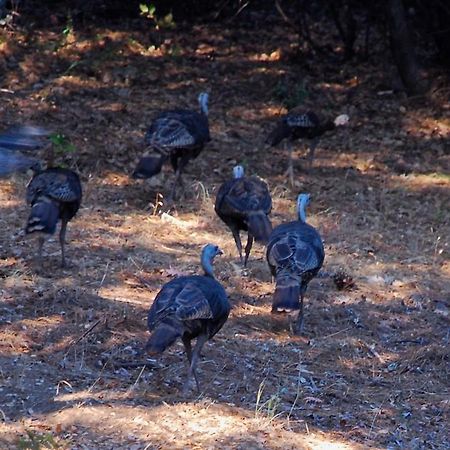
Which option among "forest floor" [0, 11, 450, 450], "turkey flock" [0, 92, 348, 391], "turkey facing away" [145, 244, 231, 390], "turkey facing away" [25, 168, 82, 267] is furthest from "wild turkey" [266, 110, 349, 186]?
"turkey facing away" [145, 244, 231, 390]

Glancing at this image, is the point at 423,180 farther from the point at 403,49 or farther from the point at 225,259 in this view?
the point at 225,259

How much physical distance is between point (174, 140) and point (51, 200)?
2.37 meters

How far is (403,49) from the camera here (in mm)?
14523

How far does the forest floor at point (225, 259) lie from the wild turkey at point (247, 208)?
0.41 metres

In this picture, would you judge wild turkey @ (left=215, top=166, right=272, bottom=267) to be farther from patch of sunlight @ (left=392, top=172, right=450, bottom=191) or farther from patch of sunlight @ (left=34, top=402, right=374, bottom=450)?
patch of sunlight @ (left=392, top=172, right=450, bottom=191)

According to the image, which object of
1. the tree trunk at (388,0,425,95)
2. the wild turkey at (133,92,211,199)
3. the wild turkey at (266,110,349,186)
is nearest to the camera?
the wild turkey at (133,92,211,199)

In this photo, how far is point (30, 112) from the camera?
1329 centimetres

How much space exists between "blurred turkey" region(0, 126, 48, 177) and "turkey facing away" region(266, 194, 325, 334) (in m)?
2.52

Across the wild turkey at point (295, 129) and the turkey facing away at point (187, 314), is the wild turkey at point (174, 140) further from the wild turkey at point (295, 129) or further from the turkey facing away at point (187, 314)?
the turkey facing away at point (187, 314)

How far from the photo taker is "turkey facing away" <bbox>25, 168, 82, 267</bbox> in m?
→ 8.35

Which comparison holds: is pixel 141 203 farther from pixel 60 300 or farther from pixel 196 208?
pixel 60 300

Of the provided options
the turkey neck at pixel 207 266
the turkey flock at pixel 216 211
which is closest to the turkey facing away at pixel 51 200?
the turkey flock at pixel 216 211

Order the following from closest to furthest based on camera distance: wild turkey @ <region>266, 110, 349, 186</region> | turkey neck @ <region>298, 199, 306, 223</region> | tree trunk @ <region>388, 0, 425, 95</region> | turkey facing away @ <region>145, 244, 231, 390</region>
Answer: turkey facing away @ <region>145, 244, 231, 390</region>
turkey neck @ <region>298, 199, 306, 223</region>
wild turkey @ <region>266, 110, 349, 186</region>
tree trunk @ <region>388, 0, 425, 95</region>

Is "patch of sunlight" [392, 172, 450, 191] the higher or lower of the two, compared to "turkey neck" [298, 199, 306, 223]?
higher
